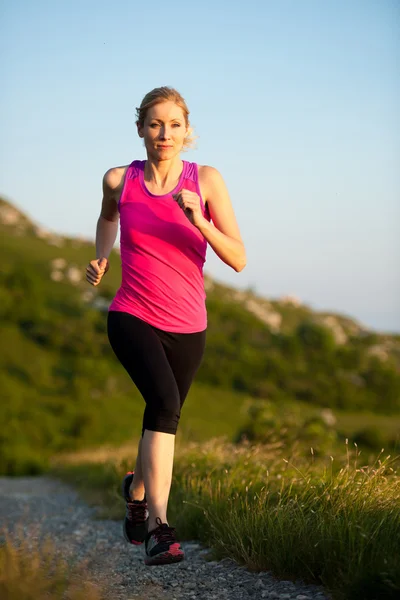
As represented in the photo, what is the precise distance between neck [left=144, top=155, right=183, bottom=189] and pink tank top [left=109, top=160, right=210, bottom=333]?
59 mm

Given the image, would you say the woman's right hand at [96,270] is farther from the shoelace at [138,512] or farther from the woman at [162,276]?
the shoelace at [138,512]

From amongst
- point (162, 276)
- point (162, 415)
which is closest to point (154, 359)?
point (162, 415)

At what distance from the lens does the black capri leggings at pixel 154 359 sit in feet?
14.0

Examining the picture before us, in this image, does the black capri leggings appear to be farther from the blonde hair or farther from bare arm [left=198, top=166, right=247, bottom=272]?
the blonde hair

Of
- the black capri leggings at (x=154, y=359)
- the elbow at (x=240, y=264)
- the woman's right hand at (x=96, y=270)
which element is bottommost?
the black capri leggings at (x=154, y=359)

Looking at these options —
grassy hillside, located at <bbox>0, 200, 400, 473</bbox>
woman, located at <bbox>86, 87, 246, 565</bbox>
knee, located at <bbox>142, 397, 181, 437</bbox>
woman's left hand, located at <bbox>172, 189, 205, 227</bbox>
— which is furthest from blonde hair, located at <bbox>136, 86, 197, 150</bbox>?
grassy hillside, located at <bbox>0, 200, 400, 473</bbox>

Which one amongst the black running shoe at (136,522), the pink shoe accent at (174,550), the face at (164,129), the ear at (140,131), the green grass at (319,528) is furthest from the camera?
the black running shoe at (136,522)

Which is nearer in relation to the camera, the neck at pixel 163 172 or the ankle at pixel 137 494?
the neck at pixel 163 172

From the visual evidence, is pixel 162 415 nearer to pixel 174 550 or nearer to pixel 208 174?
pixel 174 550

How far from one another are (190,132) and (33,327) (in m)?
67.7

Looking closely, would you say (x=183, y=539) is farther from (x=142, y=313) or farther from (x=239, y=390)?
(x=239, y=390)

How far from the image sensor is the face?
14.4ft

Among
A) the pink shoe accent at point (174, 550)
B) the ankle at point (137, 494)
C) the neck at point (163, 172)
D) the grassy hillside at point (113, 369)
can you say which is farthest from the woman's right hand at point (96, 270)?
→ the grassy hillside at point (113, 369)

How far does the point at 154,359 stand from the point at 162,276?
0.46 meters
